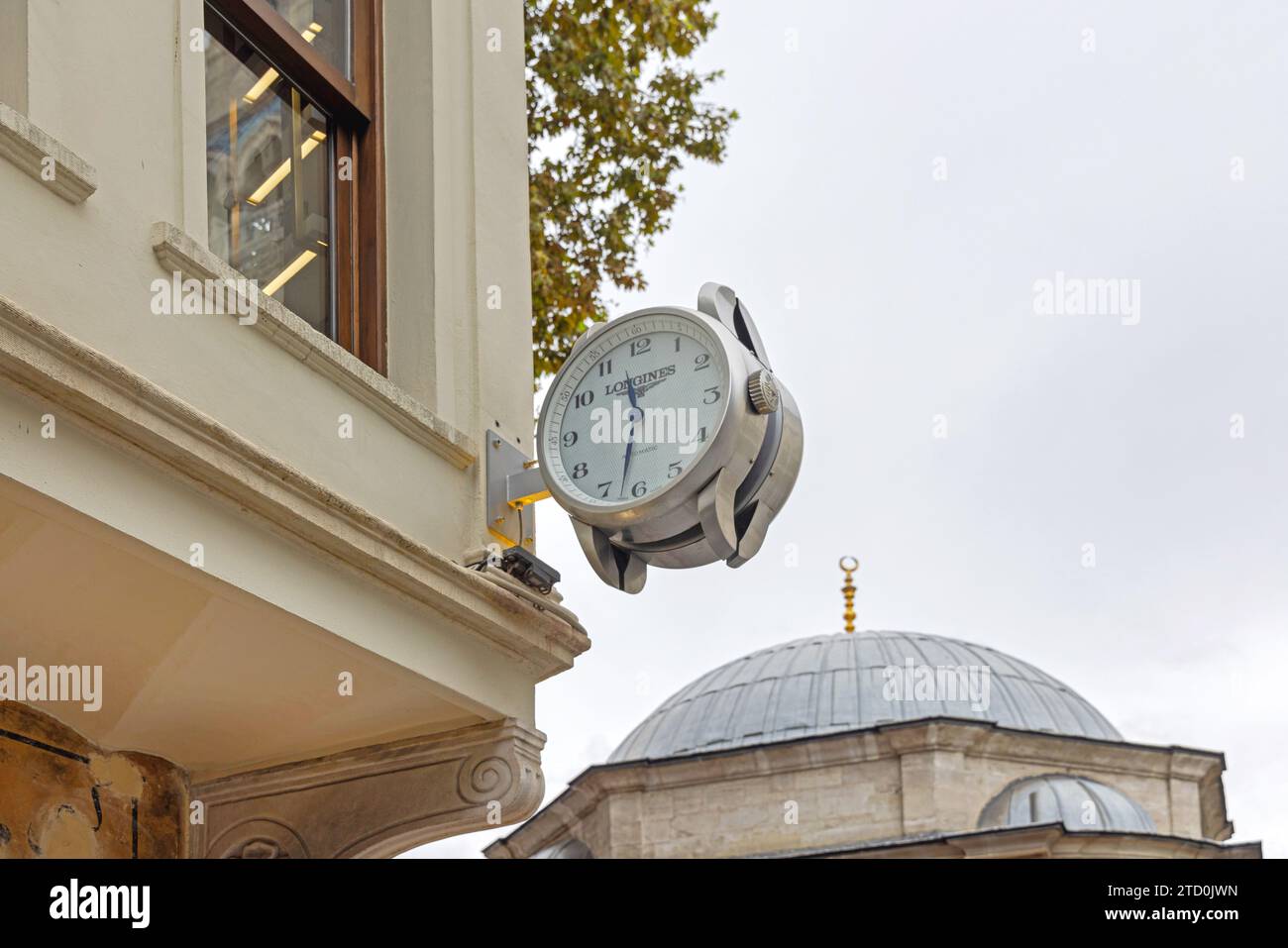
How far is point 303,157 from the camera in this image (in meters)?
7.43

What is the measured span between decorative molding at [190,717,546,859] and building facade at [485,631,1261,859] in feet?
79.3

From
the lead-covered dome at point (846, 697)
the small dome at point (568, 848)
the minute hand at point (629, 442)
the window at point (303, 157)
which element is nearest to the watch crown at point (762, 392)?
the minute hand at point (629, 442)

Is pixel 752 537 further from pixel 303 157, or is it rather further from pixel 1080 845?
pixel 1080 845

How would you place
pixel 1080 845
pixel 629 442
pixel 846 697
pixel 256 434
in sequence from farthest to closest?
pixel 846 697 < pixel 1080 845 < pixel 629 442 < pixel 256 434

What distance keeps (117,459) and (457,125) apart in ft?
9.61

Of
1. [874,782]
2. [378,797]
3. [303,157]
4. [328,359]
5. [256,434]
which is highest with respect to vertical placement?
[874,782]

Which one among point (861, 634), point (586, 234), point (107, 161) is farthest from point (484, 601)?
point (861, 634)

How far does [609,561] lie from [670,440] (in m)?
A: 0.49

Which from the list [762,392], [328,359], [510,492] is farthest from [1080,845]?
[328,359]

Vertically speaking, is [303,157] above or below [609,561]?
above

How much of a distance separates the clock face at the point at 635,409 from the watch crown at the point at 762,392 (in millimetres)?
100
